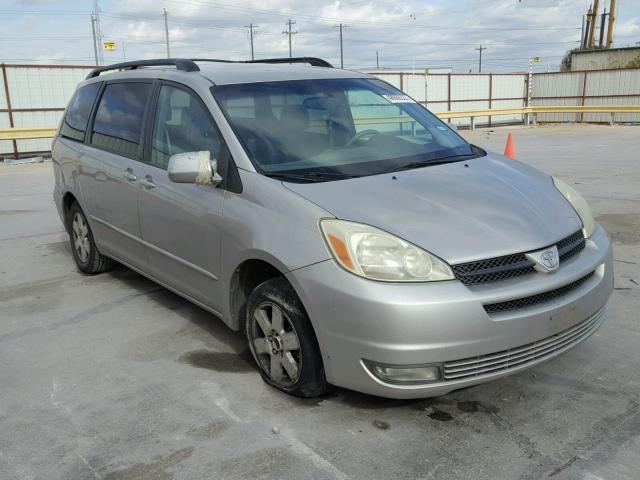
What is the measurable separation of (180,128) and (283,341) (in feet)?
5.51

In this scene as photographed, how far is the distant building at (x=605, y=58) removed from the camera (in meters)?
38.3

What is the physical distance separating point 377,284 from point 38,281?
409 cm

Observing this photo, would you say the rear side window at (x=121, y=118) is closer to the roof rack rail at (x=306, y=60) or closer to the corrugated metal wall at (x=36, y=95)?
the roof rack rail at (x=306, y=60)

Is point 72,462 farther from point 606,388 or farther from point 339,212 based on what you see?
point 606,388

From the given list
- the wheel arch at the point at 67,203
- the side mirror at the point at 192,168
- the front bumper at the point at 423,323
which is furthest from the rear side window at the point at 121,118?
the front bumper at the point at 423,323

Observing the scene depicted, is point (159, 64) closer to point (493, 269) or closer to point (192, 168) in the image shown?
point (192, 168)

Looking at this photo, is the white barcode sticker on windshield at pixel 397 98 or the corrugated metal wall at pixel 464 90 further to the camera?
the corrugated metal wall at pixel 464 90

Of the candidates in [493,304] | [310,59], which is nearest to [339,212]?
[493,304]

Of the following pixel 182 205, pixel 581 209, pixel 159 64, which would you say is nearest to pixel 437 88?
pixel 159 64

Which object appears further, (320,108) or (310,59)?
(310,59)

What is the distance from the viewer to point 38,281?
18.7ft

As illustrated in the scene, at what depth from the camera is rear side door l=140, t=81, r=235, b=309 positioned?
3674 millimetres

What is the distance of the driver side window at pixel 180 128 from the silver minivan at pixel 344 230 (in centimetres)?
1

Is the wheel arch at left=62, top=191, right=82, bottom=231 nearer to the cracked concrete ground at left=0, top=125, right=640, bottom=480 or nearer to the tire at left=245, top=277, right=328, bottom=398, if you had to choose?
the cracked concrete ground at left=0, top=125, right=640, bottom=480
